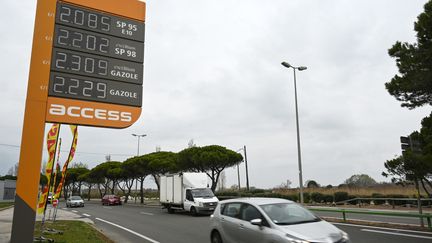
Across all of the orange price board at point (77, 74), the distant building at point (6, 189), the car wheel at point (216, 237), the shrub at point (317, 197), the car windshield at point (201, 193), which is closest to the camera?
the orange price board at point (77, 74)

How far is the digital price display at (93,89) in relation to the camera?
8.02 meters

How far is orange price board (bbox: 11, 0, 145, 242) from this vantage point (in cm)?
758

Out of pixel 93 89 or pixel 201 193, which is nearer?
pixel 93 89

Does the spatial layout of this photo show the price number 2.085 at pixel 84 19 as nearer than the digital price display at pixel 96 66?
No

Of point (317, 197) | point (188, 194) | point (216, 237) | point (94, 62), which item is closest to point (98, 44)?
point (94, 62)

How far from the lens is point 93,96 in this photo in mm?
8359

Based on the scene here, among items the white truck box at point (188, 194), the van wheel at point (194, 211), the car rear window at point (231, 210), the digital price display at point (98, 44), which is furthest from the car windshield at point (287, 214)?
the van wheel at point (194, 211)

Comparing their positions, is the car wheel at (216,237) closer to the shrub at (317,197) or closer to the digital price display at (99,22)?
the digital price display at (99,22)

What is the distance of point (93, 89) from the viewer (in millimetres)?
8375

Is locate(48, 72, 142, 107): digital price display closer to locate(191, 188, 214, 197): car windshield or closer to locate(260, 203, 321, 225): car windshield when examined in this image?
locate(260, 203, 321, 225): car windshield

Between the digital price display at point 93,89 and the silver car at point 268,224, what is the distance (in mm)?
3732

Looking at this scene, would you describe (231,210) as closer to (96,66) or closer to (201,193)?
(96,66)

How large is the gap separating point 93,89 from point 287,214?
5447 mm

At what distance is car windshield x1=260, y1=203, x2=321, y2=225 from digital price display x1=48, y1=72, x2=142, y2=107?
14.1ft
